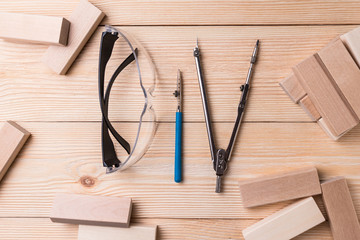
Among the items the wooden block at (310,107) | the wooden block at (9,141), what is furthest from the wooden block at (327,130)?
the wooden block at (9,141)

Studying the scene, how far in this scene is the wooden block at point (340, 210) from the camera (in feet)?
1.84

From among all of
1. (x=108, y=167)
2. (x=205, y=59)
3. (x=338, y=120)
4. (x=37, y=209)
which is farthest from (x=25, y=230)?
(x=338, y=120)

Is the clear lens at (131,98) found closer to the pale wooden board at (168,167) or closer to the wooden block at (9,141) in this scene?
the pale wooden board at (168,167)

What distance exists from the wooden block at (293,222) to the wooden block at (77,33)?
44cm

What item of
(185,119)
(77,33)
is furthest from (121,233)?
(77,33)

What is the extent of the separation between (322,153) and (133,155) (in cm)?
33

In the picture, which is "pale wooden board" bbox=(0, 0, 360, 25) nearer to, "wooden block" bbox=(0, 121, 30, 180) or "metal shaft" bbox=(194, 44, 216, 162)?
"metal shaft" bbox=(194, 44, 216, 162)

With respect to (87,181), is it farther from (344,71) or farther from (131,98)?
(344,71)

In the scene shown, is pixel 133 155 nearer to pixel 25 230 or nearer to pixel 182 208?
pixel 182 208

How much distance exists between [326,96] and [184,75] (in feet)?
0.78

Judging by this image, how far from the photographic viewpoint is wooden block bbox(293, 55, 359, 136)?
545mm

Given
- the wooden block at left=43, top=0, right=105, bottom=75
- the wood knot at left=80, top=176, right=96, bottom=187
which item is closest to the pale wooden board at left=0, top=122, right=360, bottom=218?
the wood knot at left=80, top=176, right=96, bottom=187

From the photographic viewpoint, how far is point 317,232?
59 centimetres

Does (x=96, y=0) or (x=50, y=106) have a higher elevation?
(x=96, y=0)
